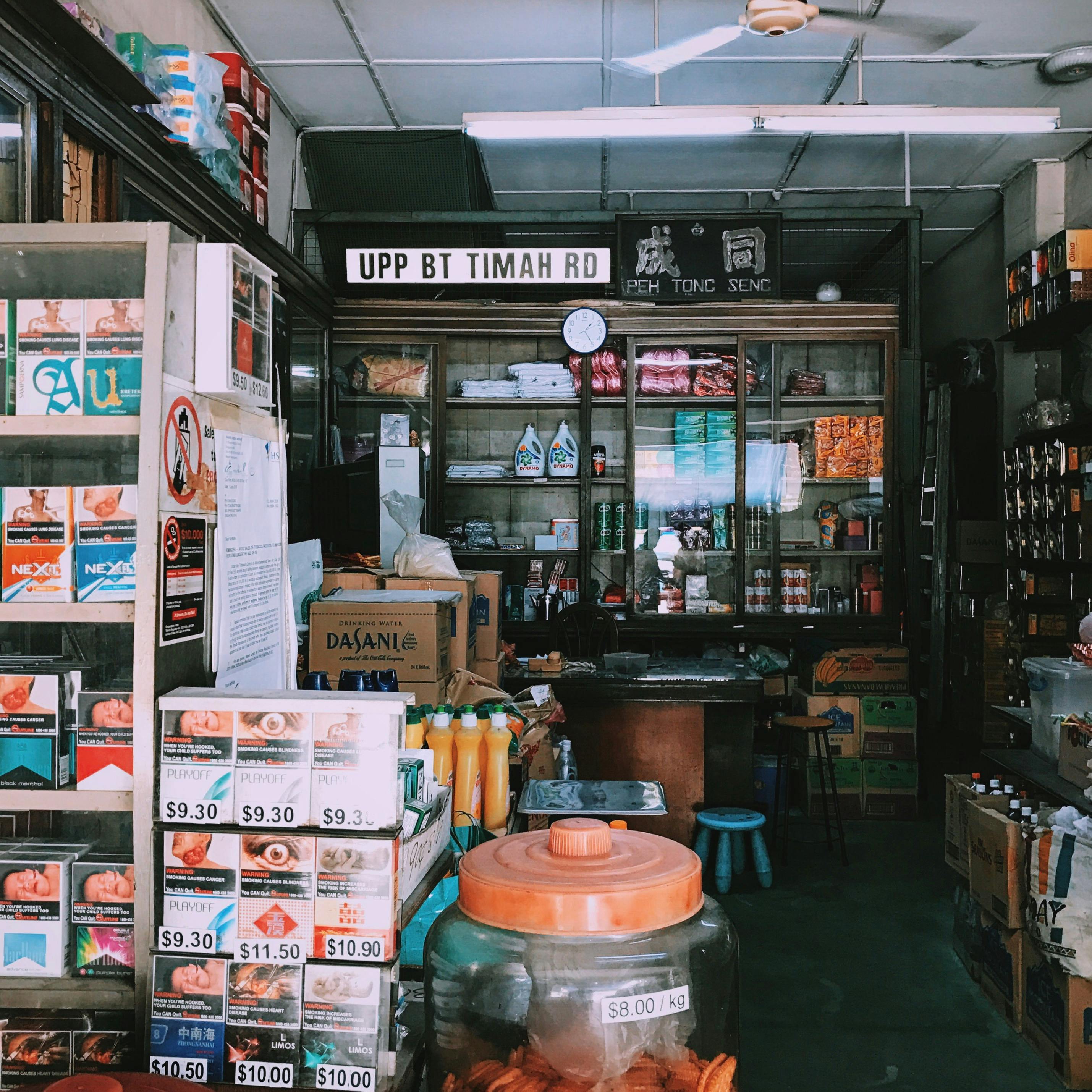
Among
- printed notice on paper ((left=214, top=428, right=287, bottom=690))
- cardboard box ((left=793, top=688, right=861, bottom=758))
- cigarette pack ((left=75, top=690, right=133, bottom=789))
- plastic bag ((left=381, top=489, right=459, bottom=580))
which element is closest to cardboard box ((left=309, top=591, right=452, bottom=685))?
plastic bag ((left=381, top=489, right=459, bottom=580))

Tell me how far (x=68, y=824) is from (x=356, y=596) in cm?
159

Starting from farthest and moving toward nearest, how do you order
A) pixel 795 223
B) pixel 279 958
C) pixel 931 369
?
pixel 931 369 → pixel 795 223 → pixel 279 958

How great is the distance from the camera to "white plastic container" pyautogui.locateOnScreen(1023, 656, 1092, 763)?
3.32 m

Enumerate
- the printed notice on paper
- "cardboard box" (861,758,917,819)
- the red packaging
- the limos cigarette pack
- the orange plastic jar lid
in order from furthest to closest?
"cardboard box" (861,758,917,819)
the red packaging
the printed notice on paper
the limos cigarette pack
the orange plastic jar lid

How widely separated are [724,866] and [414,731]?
2557 millimetres

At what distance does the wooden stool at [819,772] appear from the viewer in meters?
4.86

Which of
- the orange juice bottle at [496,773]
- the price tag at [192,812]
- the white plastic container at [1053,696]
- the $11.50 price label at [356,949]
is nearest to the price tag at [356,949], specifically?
the $11.50 price label at [356,949]

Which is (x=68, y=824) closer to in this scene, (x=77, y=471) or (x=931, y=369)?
(x=77, y=471)

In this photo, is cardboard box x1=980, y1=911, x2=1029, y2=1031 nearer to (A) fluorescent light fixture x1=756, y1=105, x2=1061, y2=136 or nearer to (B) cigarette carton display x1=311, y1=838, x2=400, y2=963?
(B) cigarette carton display x1=311, y1=838, x2=400, y2=963

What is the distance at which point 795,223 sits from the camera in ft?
20.1

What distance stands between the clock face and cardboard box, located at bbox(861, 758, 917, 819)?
3.07m

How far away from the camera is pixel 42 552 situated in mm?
1594

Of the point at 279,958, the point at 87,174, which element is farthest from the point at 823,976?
the point at 87,174

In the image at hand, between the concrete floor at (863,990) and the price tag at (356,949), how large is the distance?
115 centimetres
